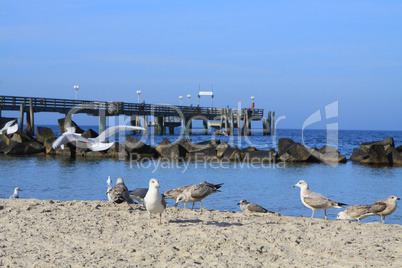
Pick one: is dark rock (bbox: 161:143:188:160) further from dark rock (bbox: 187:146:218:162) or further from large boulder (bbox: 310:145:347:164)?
large boulder (bbox: 310:145:347:164)

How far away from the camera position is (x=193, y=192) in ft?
31.4

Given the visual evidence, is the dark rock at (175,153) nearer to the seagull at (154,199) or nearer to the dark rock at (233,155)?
the dark rock at (233,155)

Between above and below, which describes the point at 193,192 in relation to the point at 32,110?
below

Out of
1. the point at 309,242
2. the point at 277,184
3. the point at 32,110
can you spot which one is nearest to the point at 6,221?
the point at 309,242

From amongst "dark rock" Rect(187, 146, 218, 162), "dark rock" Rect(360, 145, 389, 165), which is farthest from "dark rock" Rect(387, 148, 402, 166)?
"dark rock" Rect(187, 146, 218, 162)

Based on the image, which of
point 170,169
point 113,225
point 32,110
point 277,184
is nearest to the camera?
point 113,225

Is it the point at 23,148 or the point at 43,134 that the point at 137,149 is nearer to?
the point at 23,148

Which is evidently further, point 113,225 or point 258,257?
point 113,225

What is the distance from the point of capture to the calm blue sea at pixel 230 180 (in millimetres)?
12984

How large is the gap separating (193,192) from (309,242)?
3.28 metres

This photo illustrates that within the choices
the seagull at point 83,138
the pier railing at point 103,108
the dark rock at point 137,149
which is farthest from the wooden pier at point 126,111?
the seagull at point 83,138

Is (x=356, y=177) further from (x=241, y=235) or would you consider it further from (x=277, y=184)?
(x=241, y=235)

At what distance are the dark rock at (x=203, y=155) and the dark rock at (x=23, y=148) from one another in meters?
9.97

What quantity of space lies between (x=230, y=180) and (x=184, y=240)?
36.6ft
